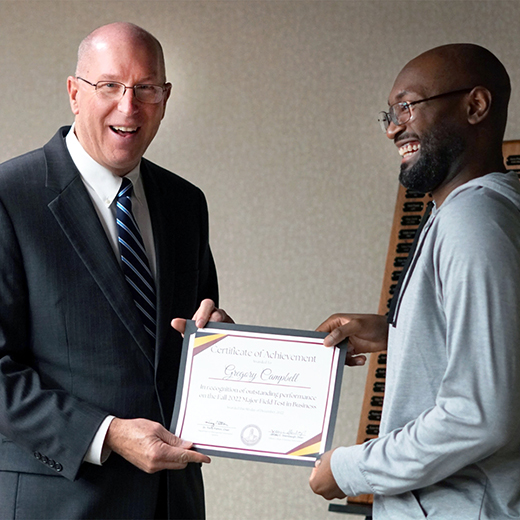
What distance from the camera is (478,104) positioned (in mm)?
1324

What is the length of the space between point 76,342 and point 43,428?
0.64 ft

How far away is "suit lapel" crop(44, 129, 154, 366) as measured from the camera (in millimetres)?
1613

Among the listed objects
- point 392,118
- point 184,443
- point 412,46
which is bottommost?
point 184,443

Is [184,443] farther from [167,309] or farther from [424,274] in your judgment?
[424,274]

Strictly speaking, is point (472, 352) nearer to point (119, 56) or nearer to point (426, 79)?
point (426, 79)

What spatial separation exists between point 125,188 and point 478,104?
2.83ft

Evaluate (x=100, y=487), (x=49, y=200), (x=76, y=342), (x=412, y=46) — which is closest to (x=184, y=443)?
(x=100, y=487)

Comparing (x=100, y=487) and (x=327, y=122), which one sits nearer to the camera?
(x=100, y=487)

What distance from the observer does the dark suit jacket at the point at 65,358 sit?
1.55m

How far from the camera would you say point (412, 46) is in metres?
3.56

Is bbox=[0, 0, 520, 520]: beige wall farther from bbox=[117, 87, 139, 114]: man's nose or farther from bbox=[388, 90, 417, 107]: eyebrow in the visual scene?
bbox=[388, 90, 417, 107]: eyebrow

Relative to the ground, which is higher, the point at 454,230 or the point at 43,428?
the point at 454,230

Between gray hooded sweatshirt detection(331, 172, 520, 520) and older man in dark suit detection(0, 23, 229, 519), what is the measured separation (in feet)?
1.58

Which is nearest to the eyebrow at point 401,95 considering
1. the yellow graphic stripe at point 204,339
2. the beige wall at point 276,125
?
the yellow graphic stripe at point 204,339
